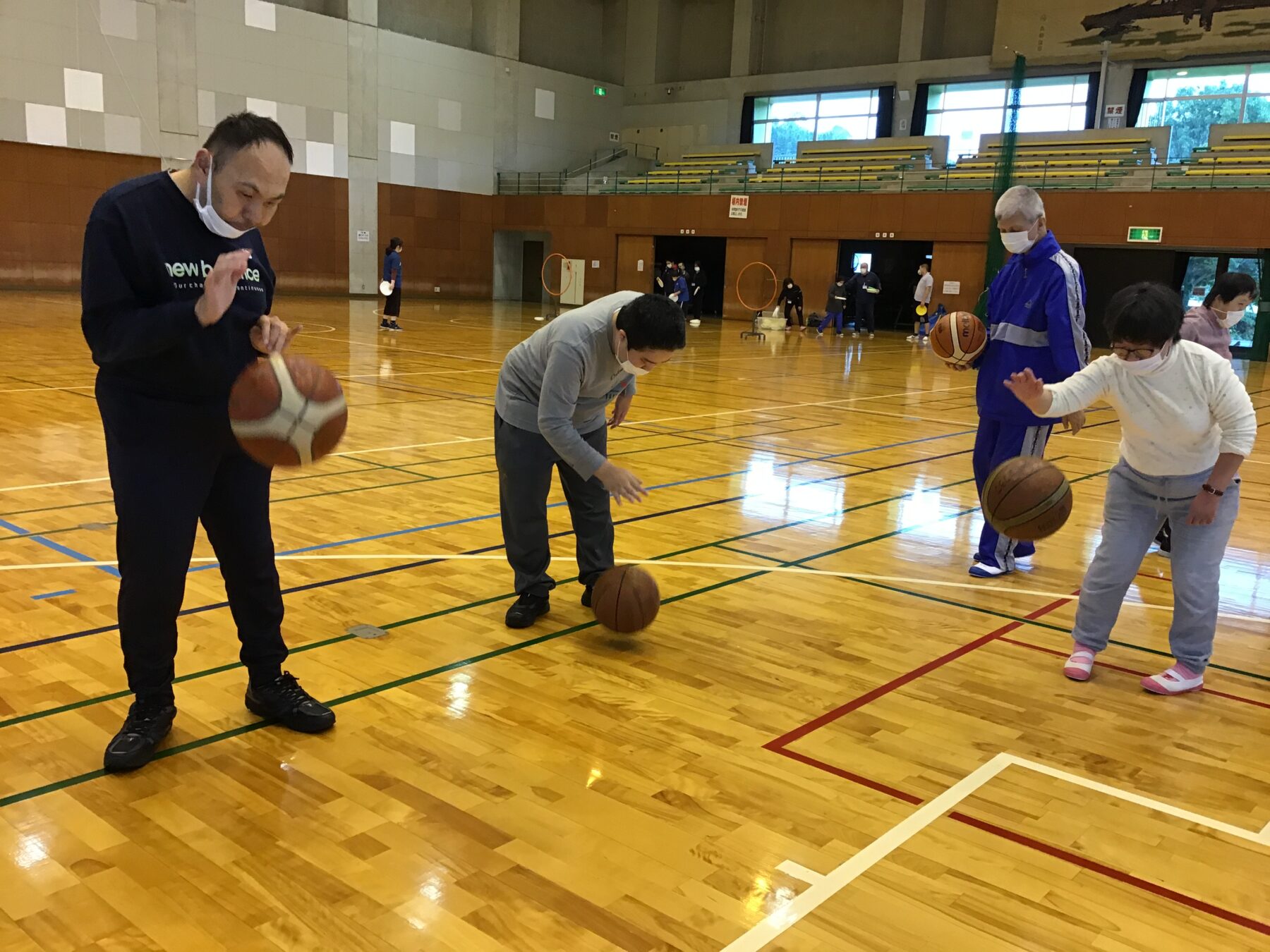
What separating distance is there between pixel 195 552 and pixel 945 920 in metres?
3.90

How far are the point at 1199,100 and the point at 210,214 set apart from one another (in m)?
28.3

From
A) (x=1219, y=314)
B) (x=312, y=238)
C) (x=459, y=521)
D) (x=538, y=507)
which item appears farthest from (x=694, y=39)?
(x=538, y=507)

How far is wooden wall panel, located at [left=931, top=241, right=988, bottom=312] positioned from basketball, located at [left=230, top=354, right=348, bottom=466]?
23080 millimetres

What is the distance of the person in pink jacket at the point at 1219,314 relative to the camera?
5.96 metres

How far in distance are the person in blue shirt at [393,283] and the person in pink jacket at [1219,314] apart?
43.6ft

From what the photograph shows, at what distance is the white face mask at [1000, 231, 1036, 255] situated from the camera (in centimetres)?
510

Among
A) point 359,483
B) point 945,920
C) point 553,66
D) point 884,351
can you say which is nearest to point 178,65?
point 553,66

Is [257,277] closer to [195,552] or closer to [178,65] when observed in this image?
[195,552]

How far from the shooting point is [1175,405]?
3.70 meters

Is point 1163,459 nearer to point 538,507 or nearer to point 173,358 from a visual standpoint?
point 538,507

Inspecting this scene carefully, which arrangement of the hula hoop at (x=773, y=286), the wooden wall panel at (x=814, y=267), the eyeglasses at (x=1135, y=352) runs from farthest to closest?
the hula hoop at (x=773, y=286), the wooden wall panel at (x=814, y=267), the eyeglasses at (x=1135, y=352)

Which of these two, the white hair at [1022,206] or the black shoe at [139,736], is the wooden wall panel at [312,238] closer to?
the white hair at [1022,206]

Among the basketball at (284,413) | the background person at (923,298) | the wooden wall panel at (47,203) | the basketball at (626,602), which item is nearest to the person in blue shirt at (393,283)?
the wooden wall panel at (47,203)

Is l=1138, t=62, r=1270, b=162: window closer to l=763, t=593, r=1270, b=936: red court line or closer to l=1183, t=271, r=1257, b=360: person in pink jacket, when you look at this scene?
l=1183, t=271, r=1257, b=360: person in pink jacket
